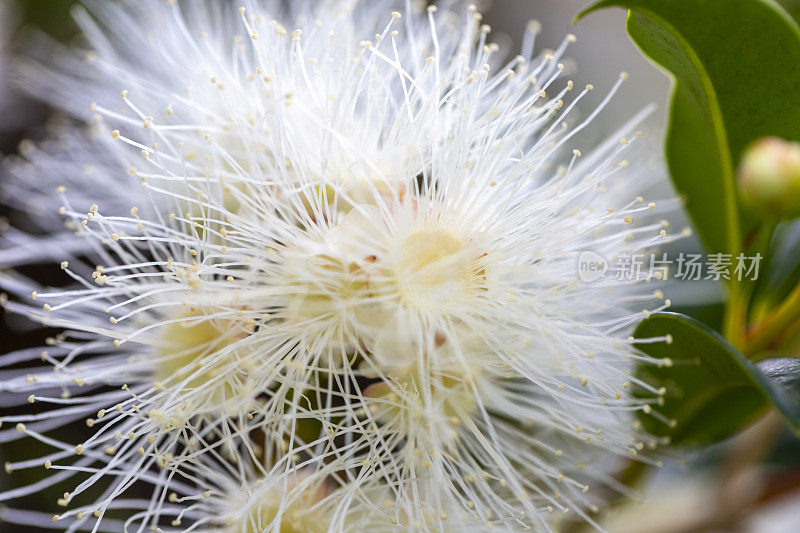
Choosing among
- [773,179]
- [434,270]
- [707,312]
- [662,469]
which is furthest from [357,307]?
[662,469]

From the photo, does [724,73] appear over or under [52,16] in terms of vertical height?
under

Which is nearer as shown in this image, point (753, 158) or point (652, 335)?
point (753, 158)

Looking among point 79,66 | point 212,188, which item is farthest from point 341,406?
point 79,66

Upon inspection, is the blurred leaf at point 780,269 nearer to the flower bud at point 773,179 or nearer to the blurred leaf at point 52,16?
the flower bud at point 773,179

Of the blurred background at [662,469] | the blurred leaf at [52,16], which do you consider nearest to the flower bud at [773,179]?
the blurred background at [662,469]

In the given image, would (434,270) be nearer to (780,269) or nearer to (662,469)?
(780,269)

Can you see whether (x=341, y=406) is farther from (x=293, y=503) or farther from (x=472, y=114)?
(x=472, y=114)

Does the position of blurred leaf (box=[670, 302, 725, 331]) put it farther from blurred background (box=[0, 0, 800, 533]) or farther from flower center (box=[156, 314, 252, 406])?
flower center (box=[156, 314, 252, 406])
